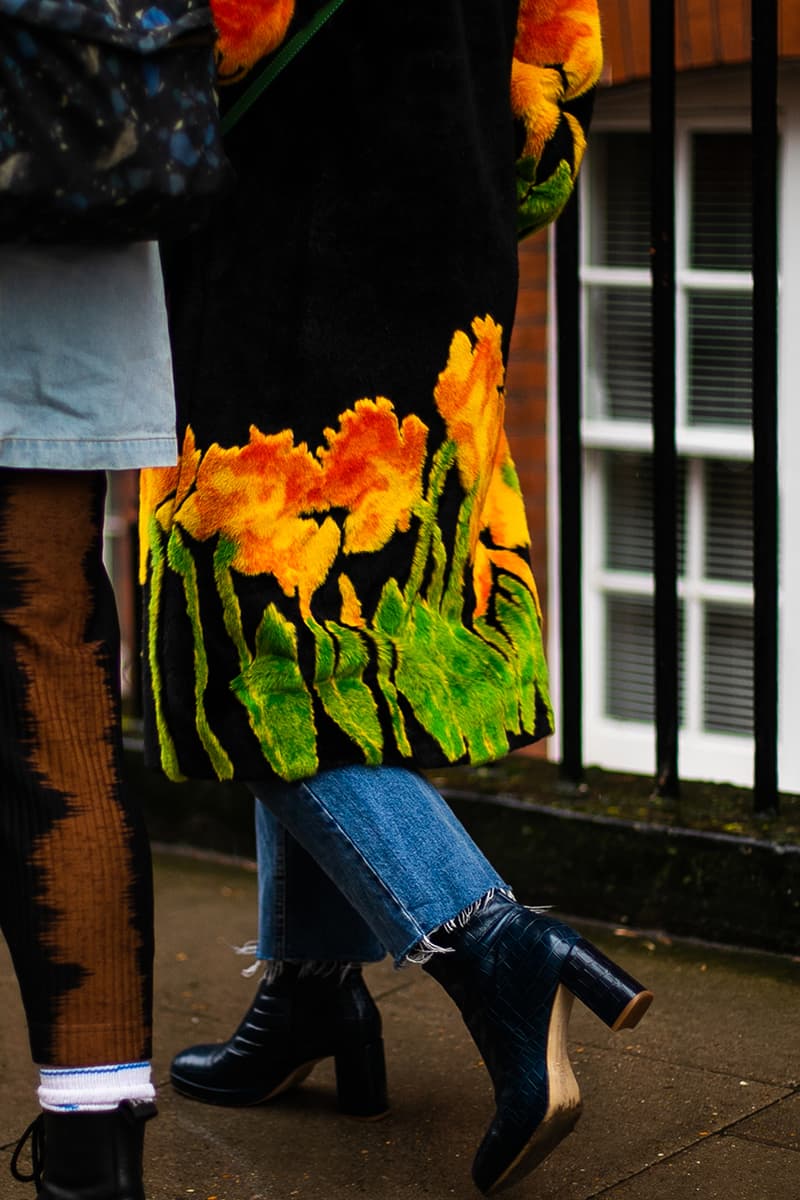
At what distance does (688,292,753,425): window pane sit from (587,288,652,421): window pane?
172mm

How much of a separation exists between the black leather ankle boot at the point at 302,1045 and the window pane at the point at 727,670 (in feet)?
9.36

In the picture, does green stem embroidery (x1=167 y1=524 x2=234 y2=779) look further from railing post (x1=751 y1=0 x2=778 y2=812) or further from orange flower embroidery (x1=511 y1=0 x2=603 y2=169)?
railing post (x1=751 y1=0 x2=778 y2=812)

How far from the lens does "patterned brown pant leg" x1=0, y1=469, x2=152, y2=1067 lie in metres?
1.78

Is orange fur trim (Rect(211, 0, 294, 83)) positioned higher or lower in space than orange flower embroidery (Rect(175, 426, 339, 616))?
higher

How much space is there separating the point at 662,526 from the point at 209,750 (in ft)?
3.58

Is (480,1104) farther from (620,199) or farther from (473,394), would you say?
(620,199)

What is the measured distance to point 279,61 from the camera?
1.89 meters

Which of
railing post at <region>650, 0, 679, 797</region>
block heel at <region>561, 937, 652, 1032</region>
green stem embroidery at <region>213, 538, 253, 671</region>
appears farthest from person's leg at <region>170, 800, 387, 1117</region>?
railing post at <region>650, 0, 679, 797</region>

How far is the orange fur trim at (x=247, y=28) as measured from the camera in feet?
6.06

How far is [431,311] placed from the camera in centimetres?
202

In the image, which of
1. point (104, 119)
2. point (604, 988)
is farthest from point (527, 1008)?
point (104, 119)

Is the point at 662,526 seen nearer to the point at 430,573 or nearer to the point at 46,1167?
the point at 430,573

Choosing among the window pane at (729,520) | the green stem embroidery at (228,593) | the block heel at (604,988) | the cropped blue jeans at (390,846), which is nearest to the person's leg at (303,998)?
the cropped blue jeans at (390,846)

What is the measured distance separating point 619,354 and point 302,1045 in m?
3.18
